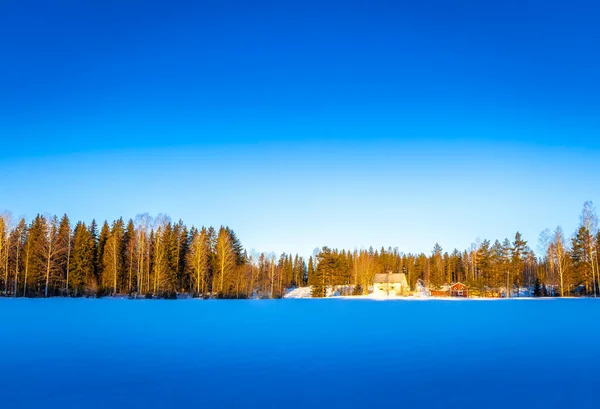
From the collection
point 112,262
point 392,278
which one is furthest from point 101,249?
point 392,278

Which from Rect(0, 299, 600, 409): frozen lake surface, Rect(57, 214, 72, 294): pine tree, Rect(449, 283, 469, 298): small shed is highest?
Rect(57, 214, 72, 294): pine tree

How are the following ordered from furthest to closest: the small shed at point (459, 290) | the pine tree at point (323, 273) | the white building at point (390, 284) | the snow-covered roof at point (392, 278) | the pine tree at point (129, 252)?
the snow-covered roof at point (392, 278) → the white building at point (390, 284) → the small shed at point (459, 290) → the pine tree at point (323, 273) → the pine tree at point (129, 252)

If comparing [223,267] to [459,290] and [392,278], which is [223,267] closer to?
[459,290]

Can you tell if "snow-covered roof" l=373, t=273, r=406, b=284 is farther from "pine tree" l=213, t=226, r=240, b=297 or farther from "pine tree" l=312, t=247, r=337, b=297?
"pine tree" l=213, t=226, r=240, b=297

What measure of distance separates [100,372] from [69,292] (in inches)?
2011

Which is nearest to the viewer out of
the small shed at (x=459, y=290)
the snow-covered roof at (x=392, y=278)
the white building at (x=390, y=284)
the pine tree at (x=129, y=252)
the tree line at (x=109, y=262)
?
the tree line at (x=109, y=262)

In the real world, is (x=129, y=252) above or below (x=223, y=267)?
above

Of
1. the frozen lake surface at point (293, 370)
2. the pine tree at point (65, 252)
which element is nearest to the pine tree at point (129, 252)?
the pine tree at point (65, 252)

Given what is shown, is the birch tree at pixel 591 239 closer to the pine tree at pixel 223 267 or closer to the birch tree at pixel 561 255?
the birch tree at pixel 561 255

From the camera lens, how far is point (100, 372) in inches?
326

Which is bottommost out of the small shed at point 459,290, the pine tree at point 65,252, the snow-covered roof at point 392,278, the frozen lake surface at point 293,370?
the small shed at point 459,290

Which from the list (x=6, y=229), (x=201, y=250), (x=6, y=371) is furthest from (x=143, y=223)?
(x=6, y=371)

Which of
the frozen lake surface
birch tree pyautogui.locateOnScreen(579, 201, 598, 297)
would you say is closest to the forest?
birch tree pyautogui.locateOnScreen(579, 201, 598, 297)

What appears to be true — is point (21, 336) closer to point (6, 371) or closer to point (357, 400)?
point (6, 371)
